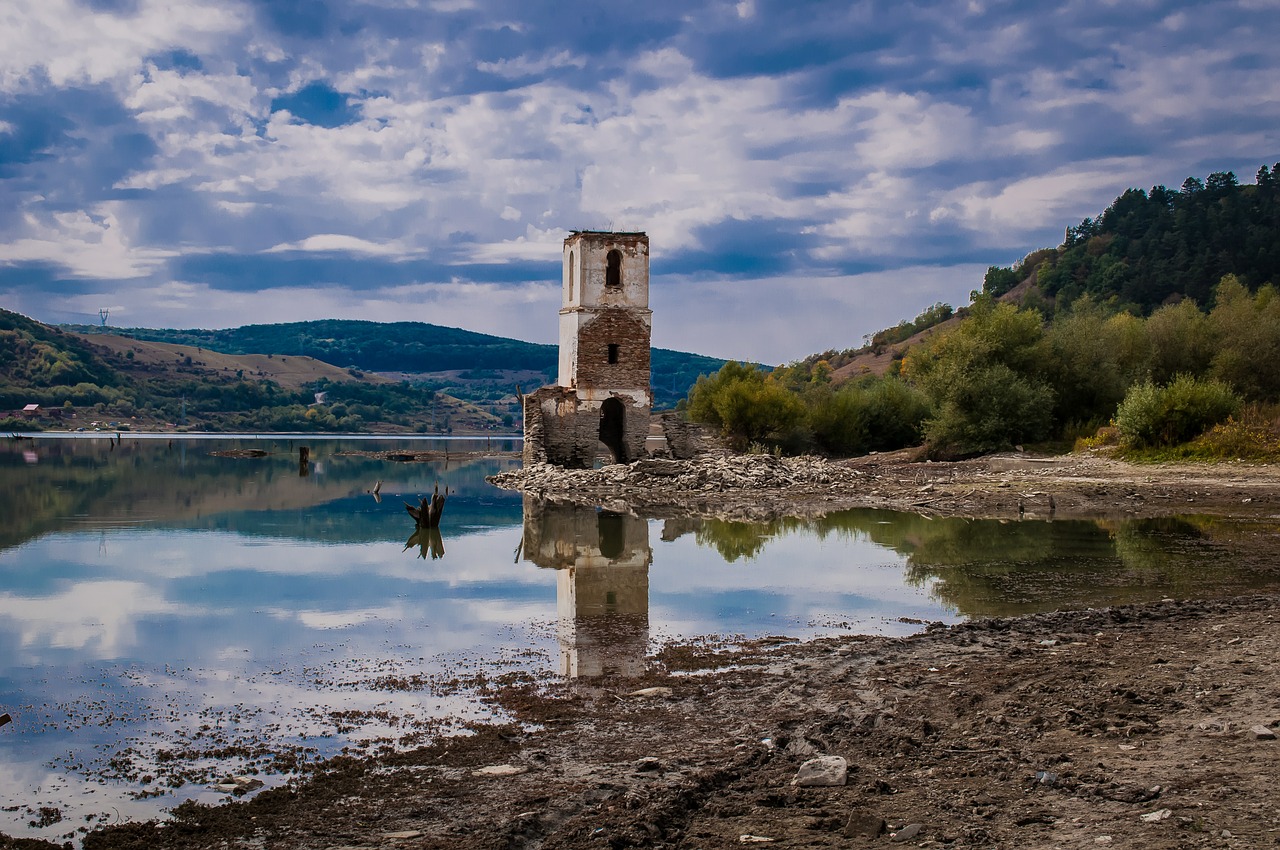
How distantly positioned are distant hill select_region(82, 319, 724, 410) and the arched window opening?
126 meters

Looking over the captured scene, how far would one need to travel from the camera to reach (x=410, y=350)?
18475cm

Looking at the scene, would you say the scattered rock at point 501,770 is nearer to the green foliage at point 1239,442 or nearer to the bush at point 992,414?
the green foliage at point 1239,442

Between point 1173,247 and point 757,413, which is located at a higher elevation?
point 1173,247

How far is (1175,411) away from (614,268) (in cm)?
1749

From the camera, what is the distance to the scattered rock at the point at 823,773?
597 centimetres

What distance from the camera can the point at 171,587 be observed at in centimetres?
1454

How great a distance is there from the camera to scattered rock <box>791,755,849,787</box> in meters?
5.97

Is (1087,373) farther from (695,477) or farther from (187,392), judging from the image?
(187,392)

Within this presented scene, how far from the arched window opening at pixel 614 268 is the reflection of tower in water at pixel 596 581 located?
1131 centimetres

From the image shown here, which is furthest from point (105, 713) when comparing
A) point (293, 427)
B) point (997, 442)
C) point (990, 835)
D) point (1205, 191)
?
point (293, 427)

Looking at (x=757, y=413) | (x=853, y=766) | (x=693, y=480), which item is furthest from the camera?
(x=757, y=413)

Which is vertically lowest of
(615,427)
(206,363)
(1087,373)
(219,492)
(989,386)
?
(219,492)

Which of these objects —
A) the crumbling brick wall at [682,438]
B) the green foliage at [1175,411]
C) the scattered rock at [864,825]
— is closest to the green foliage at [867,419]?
the crumbling brick wall at [682,438]

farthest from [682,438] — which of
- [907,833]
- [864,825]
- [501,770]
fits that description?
[907,833]
